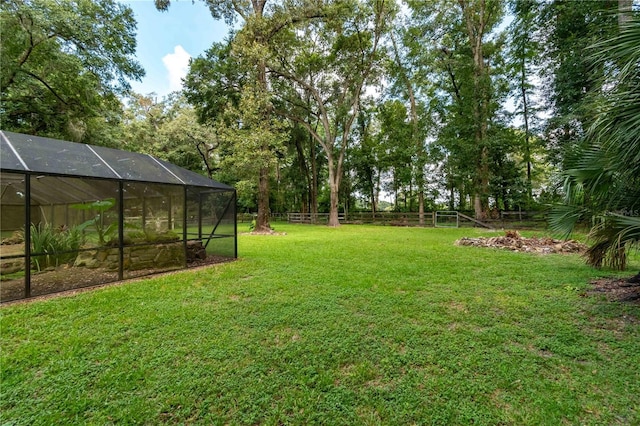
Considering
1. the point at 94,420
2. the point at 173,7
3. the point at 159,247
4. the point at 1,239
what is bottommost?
the point at 94,420

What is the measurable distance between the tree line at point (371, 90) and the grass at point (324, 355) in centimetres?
182

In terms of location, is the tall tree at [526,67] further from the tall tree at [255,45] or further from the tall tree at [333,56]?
the tall tree at [255,45]

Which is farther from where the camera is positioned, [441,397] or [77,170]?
[77,170]

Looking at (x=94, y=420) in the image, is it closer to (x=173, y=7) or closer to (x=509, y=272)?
(x=509, y=272)

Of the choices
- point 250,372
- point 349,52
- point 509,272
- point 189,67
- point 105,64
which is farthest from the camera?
point 349,52

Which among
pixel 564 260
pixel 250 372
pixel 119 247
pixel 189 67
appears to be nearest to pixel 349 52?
pixel 189 67

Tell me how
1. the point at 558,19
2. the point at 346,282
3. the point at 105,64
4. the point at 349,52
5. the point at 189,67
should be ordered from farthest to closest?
the point at 349,52, the point at 189,67, the point at 558,19, the point at 105,64, the point at 346,282

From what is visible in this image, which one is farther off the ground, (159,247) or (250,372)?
(159,247)

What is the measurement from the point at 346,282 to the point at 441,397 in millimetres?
2525

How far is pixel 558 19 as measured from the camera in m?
10.9

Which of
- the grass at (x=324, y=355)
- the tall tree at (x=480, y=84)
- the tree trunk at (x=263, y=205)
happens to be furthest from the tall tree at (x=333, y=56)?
the grass at (x=324, y=355)

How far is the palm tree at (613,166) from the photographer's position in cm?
225

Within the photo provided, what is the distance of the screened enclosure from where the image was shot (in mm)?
3689

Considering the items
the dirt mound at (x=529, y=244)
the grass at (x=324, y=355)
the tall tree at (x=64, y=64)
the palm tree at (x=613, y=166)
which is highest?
the tall tree at (x=64, y=64)
